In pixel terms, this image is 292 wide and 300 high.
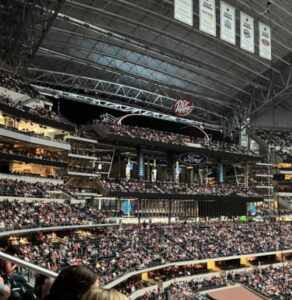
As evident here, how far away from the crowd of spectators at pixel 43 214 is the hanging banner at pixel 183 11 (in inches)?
683

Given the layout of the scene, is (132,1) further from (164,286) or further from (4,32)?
(164,286)

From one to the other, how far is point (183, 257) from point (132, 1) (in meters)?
25.0

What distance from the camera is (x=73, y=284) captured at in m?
3.18

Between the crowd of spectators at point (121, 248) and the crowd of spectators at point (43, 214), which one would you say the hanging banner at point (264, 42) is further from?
the crowd of spectators at point (43, 214)

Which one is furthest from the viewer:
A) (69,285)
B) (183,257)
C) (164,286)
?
(183,257)

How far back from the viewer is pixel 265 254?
4994cm

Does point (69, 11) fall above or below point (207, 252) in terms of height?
above

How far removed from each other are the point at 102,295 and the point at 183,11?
28.7 meters

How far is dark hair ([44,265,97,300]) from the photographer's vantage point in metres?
3.15

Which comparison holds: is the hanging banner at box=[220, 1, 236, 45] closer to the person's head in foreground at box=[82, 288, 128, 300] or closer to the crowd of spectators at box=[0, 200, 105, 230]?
the crowd of spectators at box=[0, 200, 105, 230]

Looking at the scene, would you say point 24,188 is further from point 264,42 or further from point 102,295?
point 102,295

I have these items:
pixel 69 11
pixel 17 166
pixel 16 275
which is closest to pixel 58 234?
pixel 17 166

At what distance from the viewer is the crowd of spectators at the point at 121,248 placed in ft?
95.6

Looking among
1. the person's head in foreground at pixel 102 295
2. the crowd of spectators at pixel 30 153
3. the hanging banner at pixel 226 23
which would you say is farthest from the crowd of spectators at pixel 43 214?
the person's head in foreground at pixel 102 295
